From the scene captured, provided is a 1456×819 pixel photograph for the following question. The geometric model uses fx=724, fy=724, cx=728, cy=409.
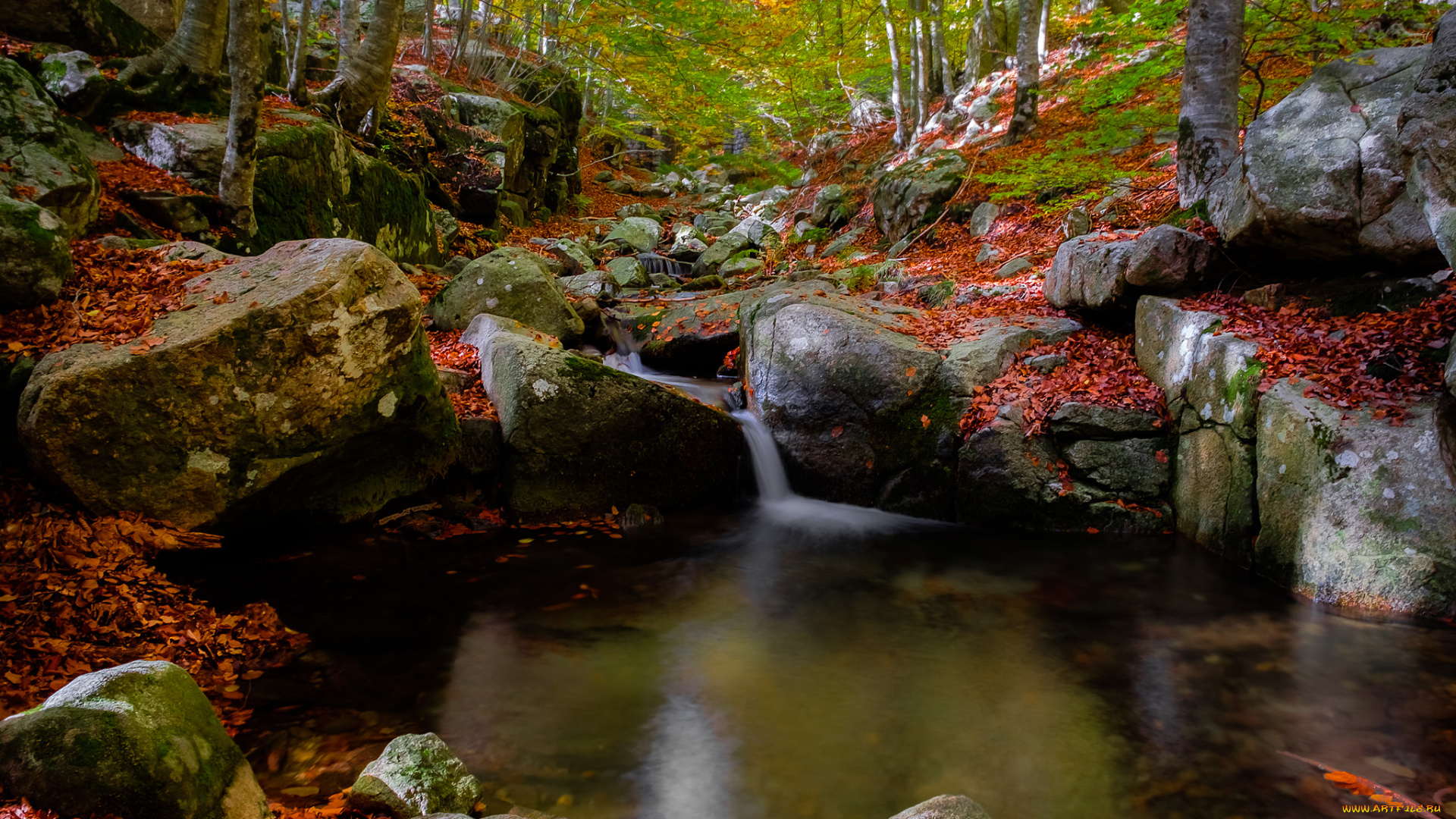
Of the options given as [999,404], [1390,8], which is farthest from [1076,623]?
[1390,8]

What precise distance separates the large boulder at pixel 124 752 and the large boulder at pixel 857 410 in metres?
5.80

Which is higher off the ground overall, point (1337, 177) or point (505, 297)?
point (1337, 177)

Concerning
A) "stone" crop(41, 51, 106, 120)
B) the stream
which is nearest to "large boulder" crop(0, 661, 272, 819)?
the stream

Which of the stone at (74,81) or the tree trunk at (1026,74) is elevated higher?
the tree trunk at (1026,74)

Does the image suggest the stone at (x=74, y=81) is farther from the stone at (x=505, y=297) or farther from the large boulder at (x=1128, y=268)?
the large boulder at (x=1128, y=268)

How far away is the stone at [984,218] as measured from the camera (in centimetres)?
1257

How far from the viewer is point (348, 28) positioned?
1162 centimetres

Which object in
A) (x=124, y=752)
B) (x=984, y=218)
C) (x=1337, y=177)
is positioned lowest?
(x=124, y=752)

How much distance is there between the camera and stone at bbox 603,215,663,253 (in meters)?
17.6

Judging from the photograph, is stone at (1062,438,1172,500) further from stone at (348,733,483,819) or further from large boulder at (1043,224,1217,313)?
stone at (348,733,483,819)

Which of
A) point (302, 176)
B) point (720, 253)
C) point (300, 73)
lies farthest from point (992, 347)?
point (300, 73)

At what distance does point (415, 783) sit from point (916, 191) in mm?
13656

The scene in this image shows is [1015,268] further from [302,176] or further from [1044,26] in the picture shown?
[1044,26]

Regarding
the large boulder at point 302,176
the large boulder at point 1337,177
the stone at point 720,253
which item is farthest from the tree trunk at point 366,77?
the large boulder at point 1337,177
